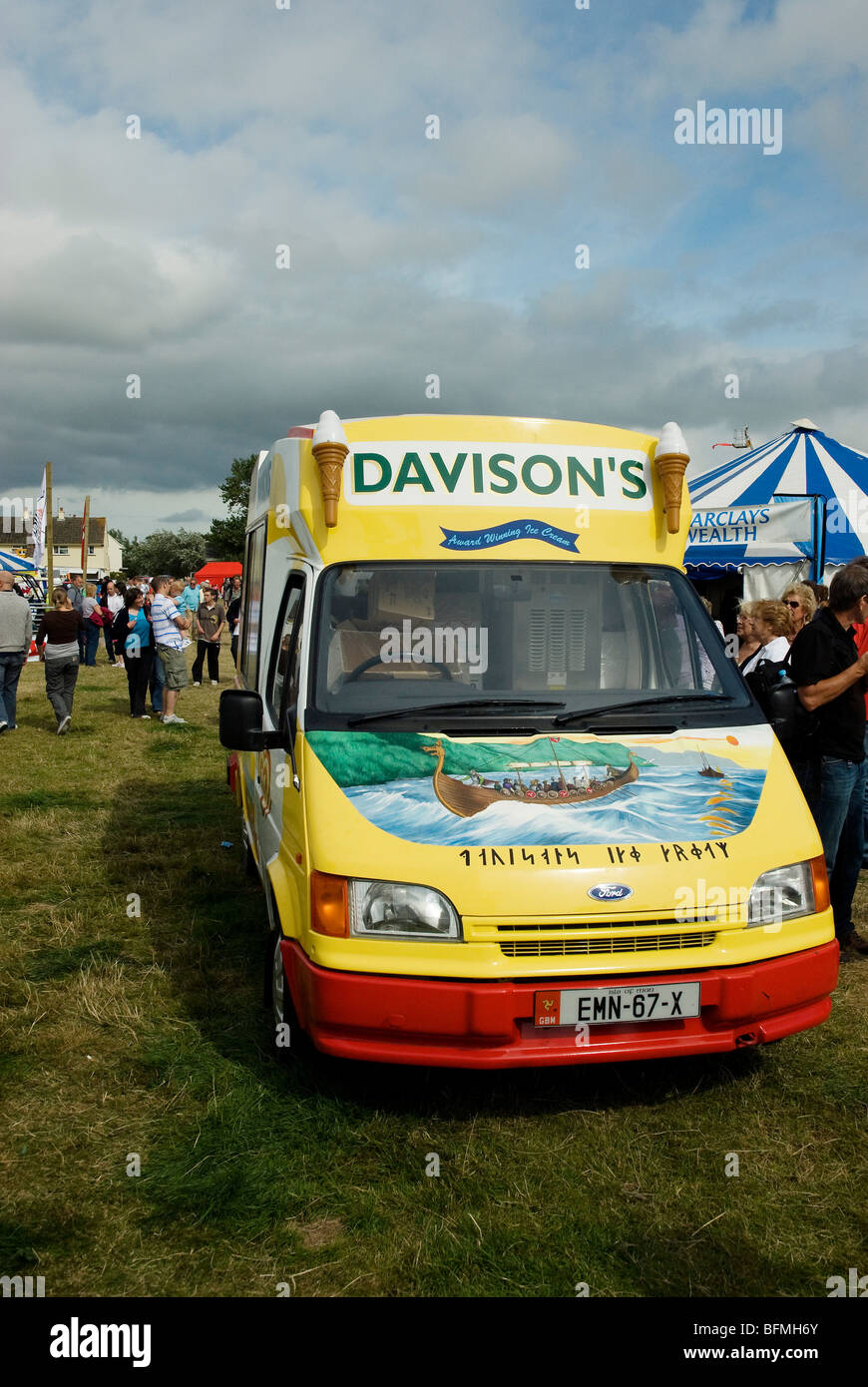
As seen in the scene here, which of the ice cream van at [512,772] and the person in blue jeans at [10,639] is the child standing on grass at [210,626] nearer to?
the person in blue jeans at [10,639]

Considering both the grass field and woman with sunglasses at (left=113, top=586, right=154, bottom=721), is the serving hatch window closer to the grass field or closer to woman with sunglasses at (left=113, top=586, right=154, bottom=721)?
the grass field

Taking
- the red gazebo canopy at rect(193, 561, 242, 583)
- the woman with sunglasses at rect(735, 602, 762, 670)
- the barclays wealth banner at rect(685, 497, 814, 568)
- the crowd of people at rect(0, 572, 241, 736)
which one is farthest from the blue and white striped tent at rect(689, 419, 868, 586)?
the red gazebo canopy at rect(193, 561, 242, 583)

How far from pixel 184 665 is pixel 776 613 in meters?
10.6

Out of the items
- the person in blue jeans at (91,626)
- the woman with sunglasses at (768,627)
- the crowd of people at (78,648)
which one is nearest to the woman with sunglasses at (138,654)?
the crowd of people at (78,648)

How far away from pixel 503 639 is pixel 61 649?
425 inches

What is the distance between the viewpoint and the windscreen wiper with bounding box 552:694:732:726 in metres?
4.17

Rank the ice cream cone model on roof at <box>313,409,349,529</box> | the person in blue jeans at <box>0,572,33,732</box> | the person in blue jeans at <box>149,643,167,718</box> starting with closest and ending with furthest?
the ice cream cone model on roof at <box>313,409,349,529</box>
the person in blue jeans at <box>0,572,33,732</box>
the person in blue jeans at <box>149,643,167,718</box>

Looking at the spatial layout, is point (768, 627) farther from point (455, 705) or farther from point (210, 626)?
point (210, 626)

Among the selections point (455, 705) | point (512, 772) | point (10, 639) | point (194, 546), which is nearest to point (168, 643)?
point (10, 639)

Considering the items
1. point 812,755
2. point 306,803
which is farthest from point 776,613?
point 306,803

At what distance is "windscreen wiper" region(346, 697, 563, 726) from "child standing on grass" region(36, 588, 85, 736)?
34.2 ft

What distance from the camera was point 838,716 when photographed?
5.41 m
